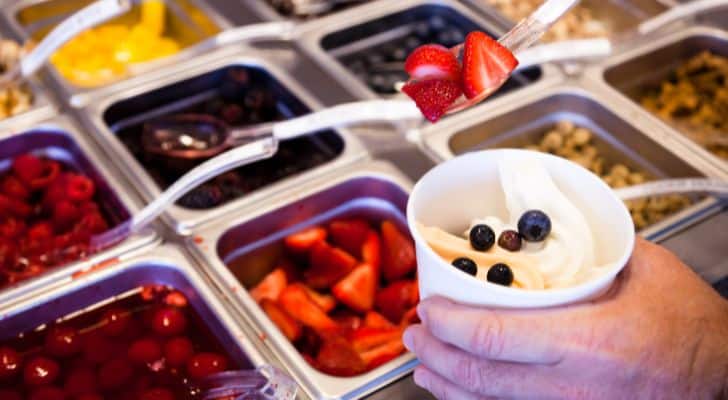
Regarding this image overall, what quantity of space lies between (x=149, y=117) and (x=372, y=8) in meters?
0.79

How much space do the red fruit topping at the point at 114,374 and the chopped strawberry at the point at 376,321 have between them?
478 mm

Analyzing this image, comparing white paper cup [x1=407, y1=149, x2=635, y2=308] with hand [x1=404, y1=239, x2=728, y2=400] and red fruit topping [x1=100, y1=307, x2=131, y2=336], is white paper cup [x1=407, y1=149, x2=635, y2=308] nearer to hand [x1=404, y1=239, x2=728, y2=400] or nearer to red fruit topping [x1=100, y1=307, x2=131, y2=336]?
hand [x1=404, y1=239, x2=728, y2=400]

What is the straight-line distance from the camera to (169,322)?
4.99 ft

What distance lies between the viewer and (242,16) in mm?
2406

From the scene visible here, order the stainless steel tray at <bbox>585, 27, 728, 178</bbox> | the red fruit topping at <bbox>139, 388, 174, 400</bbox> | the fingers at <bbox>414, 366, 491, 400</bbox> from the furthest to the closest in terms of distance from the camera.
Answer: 1. the stainless steel tray at <bbox>585, 27, 728, 178</bbox>
2. the red fruit topping at <bbox>139, 388, 174, 400</bbox>
3. the fingers at <bbox>414, 366, 491, 400</bbox>

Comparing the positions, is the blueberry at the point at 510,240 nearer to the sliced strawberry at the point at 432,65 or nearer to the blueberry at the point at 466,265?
the blueberry at the point at 466,265

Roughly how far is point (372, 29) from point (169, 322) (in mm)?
1283

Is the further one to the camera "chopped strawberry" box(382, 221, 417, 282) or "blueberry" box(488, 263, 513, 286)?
"chopped strawberry" box(382, 221, 417, 282)

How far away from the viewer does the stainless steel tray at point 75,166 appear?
5.14 feet

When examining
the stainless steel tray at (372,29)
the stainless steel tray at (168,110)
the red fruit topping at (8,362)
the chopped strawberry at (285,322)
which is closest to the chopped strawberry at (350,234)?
the stainless steel tray at (168,110)

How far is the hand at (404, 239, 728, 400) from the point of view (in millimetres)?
988

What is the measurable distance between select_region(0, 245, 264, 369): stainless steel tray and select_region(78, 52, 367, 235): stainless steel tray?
0.34 ft

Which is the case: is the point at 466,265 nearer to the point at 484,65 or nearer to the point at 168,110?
the point at 484,65

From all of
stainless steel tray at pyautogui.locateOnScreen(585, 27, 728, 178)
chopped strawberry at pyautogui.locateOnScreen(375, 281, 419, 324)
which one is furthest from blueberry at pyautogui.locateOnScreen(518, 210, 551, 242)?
stainless steel tray at pyautogui.locateOnScreen(585, 27, 728, 178)
